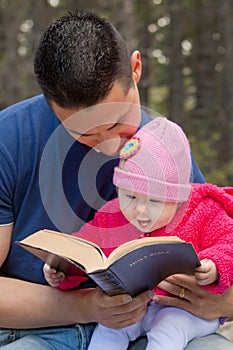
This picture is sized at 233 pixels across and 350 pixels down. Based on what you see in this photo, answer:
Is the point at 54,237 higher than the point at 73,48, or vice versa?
the point at 73,48

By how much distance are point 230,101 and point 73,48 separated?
10048mm

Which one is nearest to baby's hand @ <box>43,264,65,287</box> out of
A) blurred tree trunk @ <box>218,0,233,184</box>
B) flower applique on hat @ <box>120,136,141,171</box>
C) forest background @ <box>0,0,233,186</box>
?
flower applique on hat @ <box>120,136,141,171</box>

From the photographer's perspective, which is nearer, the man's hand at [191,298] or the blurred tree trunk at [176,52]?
the man's hand at [191,298]

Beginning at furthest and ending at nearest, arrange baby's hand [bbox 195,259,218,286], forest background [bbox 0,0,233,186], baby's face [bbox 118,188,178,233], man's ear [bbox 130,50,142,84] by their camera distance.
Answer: forest background [bbox 0,0,233,186] < man's ear [bbox 130,50,142,84] < baby's face [bbox 118,188,178,233] < baby's hand [bbox 195,259,218,286]

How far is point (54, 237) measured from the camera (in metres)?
2.17

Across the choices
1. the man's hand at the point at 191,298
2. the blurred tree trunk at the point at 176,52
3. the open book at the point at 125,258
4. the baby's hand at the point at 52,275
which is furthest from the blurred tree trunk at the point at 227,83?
the open book at the point at 125,258

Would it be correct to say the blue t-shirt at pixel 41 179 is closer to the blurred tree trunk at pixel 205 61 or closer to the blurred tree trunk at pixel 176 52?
the blurred tree trunk at pixel 176 52

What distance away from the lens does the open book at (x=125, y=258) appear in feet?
6.66

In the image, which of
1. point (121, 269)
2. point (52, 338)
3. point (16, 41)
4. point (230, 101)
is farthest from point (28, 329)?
point (230, 101)

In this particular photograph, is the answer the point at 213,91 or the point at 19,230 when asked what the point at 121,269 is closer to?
the point at 19,230

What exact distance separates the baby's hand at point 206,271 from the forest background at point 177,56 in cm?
534

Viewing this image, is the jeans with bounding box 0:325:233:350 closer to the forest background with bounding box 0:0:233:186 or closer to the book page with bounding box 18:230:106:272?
the book page with bounding box 18:230:106:272

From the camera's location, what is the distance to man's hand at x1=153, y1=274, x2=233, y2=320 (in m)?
2.38

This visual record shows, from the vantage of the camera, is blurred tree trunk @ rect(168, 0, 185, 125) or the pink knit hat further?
blurred tree trunk @ rect(168, 0, 185, 125)
